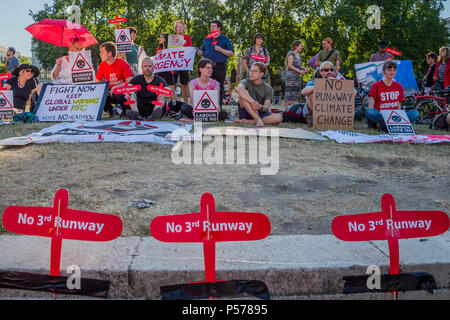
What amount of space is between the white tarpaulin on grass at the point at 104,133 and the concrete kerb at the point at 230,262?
3.11 metres

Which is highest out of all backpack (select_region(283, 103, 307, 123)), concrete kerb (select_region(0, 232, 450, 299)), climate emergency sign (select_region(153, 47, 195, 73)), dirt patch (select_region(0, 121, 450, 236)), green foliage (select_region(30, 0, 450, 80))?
green foliage (select_region(30, 0, 450, 80))

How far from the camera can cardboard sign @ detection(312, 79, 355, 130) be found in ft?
24.3

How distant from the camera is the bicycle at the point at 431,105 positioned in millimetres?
8961

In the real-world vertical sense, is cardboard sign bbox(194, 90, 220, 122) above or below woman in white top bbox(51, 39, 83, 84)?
below

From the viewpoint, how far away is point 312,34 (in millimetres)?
29891

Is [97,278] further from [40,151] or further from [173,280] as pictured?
[40,151]

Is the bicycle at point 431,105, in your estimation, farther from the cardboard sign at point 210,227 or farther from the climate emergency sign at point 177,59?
the cardboard sign at point 210,227

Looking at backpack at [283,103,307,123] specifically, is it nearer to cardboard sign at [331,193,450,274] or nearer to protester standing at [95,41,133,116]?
protester standing at [95,41,133,116]

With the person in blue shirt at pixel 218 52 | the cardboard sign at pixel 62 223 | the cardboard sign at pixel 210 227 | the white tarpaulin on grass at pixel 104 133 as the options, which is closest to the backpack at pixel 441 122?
the person in blue shirt at pixel 218 52

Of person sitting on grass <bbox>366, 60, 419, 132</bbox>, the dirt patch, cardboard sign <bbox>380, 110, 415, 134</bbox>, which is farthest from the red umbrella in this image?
cardboard sign <bbox>380, 110, 415, 134</bbox>

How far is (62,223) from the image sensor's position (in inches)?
74.2

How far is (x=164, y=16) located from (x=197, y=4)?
8.75 feet

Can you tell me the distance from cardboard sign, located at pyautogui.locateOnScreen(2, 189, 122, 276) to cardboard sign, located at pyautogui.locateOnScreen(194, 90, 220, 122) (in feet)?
15.2

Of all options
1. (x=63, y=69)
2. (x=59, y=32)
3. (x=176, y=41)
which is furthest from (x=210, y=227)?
(x=59, y=32)
